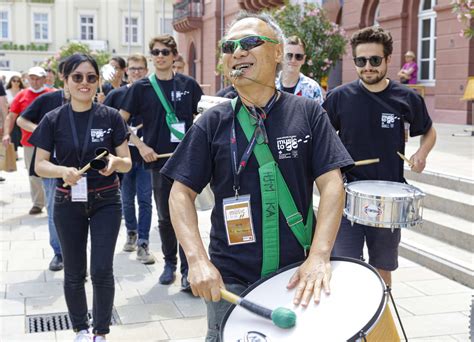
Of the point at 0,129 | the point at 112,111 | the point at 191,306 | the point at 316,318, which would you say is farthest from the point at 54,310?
the point at 0,129

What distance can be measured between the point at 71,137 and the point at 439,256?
3.68 meters

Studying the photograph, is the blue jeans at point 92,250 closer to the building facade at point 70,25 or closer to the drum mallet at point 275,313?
the drum mallet at point 275,313

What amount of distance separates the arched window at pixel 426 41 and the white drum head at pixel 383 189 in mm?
13726

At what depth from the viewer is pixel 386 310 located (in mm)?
2250

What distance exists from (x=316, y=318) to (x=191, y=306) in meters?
3.21

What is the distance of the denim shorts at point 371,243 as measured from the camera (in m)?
4.36

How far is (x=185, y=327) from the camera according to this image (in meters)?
4.90

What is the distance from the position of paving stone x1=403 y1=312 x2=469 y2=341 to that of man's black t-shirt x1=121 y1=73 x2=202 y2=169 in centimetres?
252

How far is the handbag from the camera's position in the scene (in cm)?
899

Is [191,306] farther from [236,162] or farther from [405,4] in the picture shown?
[405,4]

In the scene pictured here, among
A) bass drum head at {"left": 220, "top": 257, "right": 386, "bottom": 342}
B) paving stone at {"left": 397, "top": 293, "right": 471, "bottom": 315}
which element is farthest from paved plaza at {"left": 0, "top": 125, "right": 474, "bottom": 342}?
bass drum head at {"left": 220, "top": 257, "right": 386, "bottom": 342}

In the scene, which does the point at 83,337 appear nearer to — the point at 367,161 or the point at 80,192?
the point at 80,192

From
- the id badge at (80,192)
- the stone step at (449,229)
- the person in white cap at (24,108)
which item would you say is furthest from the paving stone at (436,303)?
the person in white cap at (24,108)

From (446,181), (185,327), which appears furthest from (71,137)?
(446,181)
